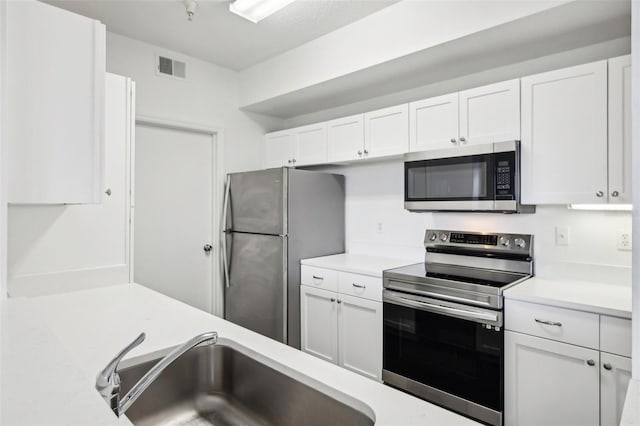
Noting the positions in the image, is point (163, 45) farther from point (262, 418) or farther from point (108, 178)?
point (262, 418)

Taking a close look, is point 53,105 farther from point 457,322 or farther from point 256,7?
point 457,322

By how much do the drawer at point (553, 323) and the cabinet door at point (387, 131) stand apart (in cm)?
126

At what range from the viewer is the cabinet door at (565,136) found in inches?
75.1

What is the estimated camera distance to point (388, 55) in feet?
8.14

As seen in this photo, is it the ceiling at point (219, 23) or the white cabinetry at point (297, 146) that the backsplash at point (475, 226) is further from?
the ceiling at point (219, 23)

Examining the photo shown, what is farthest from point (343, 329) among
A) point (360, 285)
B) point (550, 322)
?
point (550, 322)

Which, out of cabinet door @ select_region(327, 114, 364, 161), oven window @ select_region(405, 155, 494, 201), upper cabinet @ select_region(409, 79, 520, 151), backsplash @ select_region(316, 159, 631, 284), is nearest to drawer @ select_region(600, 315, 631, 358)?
backsplash @ select_region(316, 159, 631, 284)

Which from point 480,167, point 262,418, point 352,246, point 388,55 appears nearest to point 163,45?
point 388,55

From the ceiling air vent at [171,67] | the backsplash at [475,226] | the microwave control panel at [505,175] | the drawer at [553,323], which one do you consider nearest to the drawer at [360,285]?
the backsplash at [475,226]

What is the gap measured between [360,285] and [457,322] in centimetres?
69

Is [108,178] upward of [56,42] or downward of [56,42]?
downward

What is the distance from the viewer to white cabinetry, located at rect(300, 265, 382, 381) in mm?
2514

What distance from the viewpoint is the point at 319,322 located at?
2855mm

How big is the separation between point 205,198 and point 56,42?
2.28 metres
